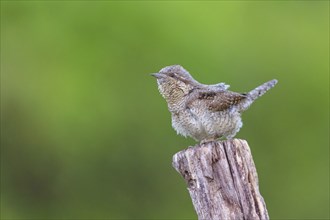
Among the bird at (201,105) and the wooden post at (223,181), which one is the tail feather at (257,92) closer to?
the bird at (201,105)

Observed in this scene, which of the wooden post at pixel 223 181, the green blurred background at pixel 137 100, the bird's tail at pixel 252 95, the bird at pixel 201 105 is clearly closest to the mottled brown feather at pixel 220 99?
the bird at pixel 201 105

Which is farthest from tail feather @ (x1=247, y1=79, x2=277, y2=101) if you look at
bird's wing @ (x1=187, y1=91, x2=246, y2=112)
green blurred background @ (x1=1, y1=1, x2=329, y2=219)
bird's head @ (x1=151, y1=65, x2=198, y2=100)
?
green blurred background @ (x1=1, y1=1, x2=329, y2=219)

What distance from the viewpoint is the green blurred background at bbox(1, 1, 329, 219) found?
14.6 m

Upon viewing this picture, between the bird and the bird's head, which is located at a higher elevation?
the bird's head

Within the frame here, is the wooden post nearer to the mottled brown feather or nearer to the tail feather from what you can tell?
the mottled brown feather

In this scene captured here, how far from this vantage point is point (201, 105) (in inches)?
297

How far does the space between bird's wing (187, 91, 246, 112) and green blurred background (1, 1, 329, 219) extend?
616 cm

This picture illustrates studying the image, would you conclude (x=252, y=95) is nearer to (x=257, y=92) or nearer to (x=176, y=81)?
(x=257, y=92)

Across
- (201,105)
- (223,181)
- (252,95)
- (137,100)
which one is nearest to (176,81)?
(201,105)

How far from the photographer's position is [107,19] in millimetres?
15109

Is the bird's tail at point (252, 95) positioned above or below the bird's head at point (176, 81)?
below

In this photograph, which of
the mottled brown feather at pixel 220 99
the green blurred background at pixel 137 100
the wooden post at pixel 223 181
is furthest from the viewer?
the green blurred background at pixel 137 100

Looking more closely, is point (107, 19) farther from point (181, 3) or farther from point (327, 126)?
point (327, 126)

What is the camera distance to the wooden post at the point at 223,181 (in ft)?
20.0
